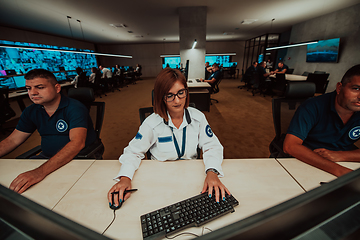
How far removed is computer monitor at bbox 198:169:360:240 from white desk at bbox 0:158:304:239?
1.51ft

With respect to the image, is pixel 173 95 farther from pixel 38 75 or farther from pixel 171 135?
pixel 38 75

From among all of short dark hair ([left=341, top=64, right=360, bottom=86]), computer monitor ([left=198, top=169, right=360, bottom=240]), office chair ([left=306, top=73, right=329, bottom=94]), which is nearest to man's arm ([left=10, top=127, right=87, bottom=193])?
computer monitor ([left=198, top=169, right=360, bottom=240])

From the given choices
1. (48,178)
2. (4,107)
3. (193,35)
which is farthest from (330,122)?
(4,107)

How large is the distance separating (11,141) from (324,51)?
8785 mm

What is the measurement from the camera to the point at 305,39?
6672 mm

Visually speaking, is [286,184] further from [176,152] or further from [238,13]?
[238,13]

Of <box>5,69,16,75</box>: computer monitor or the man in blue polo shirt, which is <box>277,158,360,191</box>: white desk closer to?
the man in blue polo shirt

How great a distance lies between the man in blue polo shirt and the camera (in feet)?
3.58

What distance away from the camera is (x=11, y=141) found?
133 cm

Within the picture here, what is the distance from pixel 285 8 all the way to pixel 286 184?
642 centimetres

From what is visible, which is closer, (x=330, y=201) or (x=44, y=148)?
(x=330, y=201)

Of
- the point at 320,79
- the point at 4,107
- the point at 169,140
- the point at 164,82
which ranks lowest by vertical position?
the point at 4,107

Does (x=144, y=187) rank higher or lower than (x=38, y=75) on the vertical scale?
lower

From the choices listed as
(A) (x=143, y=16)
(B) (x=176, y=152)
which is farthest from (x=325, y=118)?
(A) (x=143, y=16)
